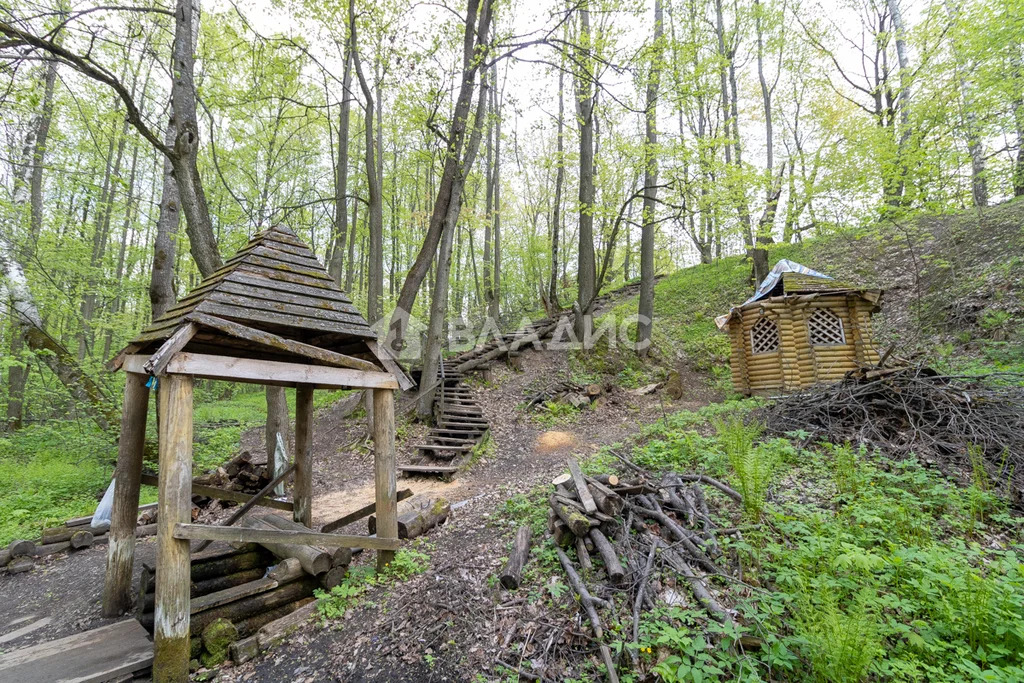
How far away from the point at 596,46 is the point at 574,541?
10633mm

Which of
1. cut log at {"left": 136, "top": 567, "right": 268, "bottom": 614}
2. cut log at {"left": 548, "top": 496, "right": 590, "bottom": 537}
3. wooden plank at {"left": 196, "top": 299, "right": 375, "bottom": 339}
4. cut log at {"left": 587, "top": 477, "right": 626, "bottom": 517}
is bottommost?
cut log at {"left": 136, "top": 567, "right": 268, "bottom": 614}

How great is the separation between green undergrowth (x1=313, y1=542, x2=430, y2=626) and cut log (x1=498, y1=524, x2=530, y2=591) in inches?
45.6

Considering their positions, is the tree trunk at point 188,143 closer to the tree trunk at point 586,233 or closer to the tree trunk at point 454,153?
the tree trunk at point 454,153

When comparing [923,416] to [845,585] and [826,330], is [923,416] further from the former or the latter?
[826,330]

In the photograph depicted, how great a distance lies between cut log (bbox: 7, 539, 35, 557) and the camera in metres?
5.52

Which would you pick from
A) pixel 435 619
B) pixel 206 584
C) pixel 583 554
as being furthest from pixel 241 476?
pixel 583 554

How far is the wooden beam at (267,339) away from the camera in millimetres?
3624

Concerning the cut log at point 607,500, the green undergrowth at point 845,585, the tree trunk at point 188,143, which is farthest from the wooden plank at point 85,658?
the tree trunk at point 188,143

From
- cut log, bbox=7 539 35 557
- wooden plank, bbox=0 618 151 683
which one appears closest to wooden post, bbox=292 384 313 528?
wooden plank, bbox=0 618 151 683

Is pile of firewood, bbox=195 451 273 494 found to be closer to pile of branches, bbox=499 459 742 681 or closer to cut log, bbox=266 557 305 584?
cut log, bbox=266 557 305 584

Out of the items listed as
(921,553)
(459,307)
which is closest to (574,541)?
(921,553)

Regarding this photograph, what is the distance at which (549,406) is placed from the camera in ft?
37.3

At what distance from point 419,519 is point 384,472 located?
133 centimetres

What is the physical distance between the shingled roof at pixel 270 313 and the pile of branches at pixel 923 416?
Result: 6551 millimetres
